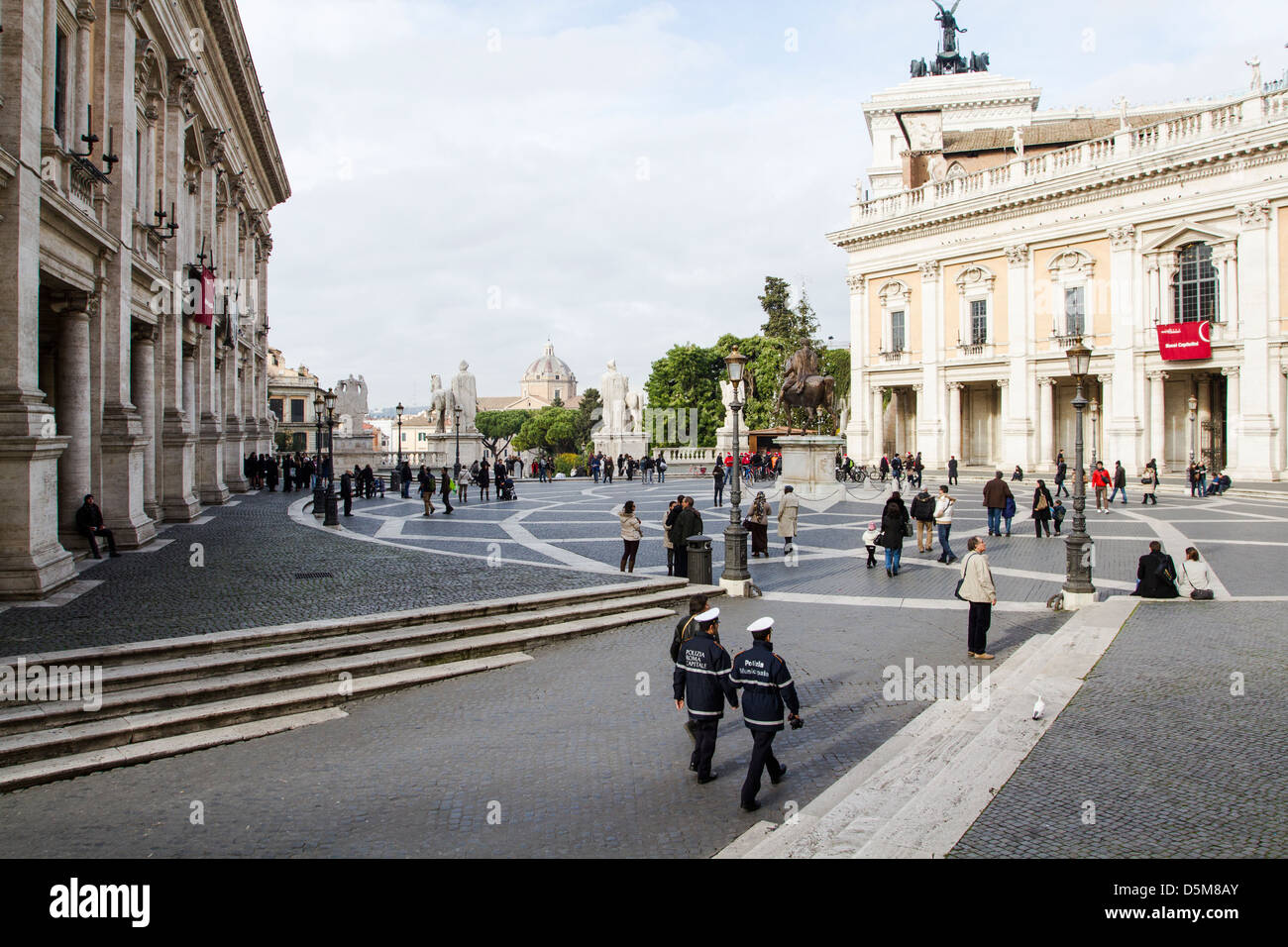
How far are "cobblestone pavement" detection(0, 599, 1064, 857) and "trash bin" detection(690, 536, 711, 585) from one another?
13.2ft

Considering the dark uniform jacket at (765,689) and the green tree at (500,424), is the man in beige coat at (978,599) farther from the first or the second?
the green tree at (500,424)

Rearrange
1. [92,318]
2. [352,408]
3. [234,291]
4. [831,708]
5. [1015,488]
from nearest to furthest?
1. [831,708]
2. [92,318]
3. [234,291]
4. [1015,488]
5. [352,408]

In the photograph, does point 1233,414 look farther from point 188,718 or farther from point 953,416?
point 188,718

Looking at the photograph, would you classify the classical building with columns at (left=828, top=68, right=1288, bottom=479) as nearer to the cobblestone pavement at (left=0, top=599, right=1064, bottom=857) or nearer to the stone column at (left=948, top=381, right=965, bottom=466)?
the stone column at (left=948, top=381, right=965, bottom=466)

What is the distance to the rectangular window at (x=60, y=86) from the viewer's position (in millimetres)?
14562

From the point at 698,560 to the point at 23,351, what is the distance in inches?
394

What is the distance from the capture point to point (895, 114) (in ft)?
192

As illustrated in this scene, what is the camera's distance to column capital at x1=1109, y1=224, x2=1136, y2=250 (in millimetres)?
39344

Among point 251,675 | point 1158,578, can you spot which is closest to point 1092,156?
point 1158,578

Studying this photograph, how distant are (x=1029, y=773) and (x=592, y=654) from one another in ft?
18.0

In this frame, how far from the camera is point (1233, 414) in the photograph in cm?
3619

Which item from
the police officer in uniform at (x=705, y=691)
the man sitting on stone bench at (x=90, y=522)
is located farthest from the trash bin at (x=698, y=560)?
the man sitting on stone bench at (x=90, y=522)
